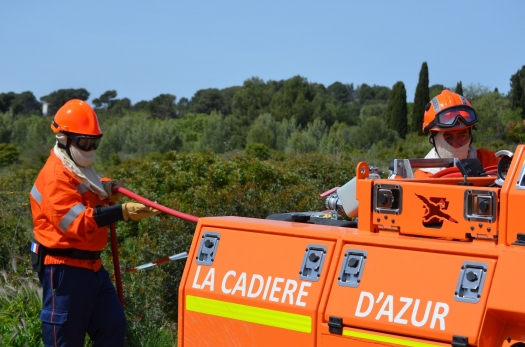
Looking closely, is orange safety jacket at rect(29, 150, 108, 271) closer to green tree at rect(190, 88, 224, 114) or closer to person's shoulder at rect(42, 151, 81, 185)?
person's shoulder at rect(42, 151, 81, 185)

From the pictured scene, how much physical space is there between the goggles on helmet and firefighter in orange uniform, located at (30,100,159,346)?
6.92 ft

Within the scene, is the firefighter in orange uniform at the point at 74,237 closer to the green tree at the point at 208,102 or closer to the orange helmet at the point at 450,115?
the orange helmet at the point at 450,115

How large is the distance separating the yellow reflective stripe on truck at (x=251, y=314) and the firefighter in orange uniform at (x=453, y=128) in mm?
1731

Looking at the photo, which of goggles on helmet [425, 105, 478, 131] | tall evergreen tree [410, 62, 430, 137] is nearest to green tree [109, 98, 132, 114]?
tall evergreen tree [410, 62, 430, 137]

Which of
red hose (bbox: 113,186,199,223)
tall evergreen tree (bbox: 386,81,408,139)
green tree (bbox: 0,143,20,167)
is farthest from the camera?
tall evergreen tree (bbox: 386,81,408,139)

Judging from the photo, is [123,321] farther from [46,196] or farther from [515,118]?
[515,118]

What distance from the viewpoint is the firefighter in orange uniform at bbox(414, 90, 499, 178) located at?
4.69 metres

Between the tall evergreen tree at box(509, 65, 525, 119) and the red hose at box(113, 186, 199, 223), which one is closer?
the red hose at box(113, 186, 199, 223)

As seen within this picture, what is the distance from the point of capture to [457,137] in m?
4.79

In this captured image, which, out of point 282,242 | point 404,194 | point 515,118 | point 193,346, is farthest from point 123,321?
point 515,118

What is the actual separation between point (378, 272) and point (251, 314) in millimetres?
722

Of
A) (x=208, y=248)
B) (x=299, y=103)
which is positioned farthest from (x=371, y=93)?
(x=208, y=248)

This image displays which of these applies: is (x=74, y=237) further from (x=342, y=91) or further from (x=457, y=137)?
(x=342, y=91)

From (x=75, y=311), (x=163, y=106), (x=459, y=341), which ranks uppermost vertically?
(x=459, y=341)
